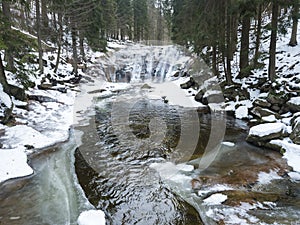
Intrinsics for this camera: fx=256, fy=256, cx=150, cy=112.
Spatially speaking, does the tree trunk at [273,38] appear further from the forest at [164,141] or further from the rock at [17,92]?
the rock at [17,92]

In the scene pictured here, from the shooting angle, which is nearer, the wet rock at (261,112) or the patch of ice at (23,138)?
the patch of ice at (23,138)

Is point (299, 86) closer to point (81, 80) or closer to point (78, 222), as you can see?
point (78, 222)

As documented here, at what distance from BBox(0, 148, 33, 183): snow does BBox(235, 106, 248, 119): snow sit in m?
9.11

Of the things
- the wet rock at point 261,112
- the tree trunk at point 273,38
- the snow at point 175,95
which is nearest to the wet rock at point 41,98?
the snow at point 175,95

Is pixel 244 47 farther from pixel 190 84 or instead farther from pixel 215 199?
pixel 215 199

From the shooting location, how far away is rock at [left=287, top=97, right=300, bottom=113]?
32.9ft

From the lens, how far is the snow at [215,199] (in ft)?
17.7

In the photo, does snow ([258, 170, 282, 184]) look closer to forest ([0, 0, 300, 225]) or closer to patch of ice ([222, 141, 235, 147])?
forest ([0, 0, 300, 225])

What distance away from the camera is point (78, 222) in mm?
4766

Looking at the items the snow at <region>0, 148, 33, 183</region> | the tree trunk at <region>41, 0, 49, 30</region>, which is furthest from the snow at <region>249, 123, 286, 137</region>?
the tree trunk at <region>41, 0, 49, 30</region>

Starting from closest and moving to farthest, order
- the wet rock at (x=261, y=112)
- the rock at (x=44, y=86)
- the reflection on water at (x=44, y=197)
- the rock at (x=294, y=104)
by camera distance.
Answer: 1. the reflection on water at (x=44, y=197)
2. the rock at (x=294, y=104)
3. the wet rock at (x=261, y=112)
4. the rock at (x=44, y=86)

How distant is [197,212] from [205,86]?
12.1 meters

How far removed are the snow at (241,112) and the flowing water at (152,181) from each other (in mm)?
921

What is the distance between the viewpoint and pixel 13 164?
6.86 m
